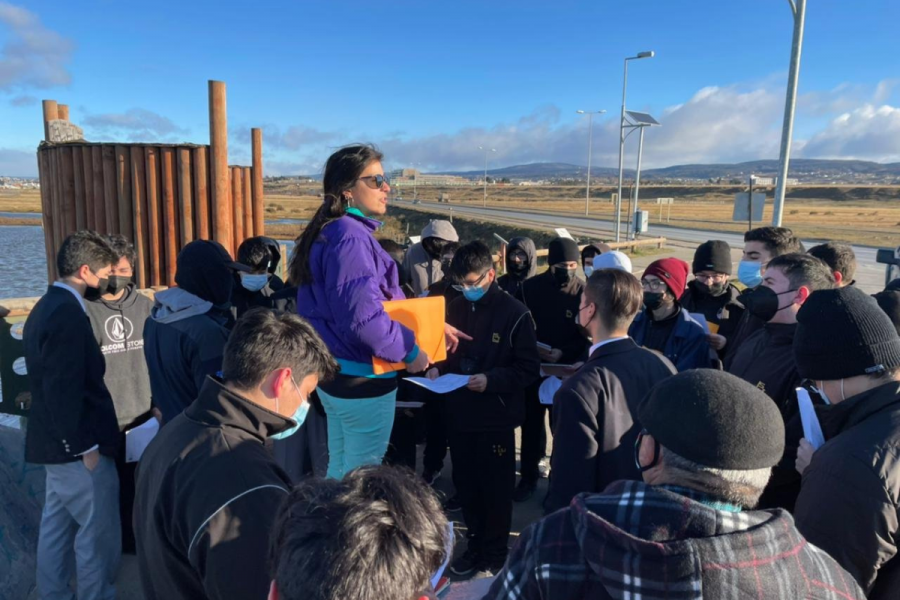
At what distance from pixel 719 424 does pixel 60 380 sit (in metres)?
3.15

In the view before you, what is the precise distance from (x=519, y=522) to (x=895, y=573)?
2.91m

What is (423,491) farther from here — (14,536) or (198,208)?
(198,208)

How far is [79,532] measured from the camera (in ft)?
10.7

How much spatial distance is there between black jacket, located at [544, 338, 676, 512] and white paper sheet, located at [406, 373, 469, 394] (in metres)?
0.99

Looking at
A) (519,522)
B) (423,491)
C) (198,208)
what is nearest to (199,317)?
(423,491)

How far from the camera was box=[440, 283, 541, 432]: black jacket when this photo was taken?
3.73 m

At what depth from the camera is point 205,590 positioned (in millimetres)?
1587

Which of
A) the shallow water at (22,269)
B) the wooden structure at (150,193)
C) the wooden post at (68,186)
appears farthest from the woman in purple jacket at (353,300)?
the shallow water at (22,269)

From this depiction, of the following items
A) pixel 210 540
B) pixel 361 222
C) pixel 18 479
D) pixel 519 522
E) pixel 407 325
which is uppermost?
pixel 361 222

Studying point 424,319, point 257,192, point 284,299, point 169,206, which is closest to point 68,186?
point 169,206

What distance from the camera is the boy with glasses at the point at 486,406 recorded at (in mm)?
3746

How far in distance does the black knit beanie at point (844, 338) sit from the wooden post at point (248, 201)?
6142 millimetres

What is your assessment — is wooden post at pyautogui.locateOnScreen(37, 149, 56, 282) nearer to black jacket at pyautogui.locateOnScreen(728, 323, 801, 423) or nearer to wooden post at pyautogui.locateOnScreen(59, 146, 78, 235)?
wooden post at pyautogui.locateOnScreen(59, 146, 78, 235)

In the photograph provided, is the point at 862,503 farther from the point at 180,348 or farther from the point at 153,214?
the point at 153,214
